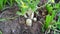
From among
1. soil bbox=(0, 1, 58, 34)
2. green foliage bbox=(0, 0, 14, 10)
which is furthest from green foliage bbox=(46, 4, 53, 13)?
green foliage bbox=(0, 0, 14, 10)

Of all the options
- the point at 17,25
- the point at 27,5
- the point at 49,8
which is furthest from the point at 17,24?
the point at 49,8

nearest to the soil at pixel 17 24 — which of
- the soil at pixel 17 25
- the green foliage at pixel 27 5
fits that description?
the soil at pixel 17 25

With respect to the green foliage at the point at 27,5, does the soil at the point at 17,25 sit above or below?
below

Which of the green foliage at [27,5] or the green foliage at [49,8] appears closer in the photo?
the green foliage at [27,5]

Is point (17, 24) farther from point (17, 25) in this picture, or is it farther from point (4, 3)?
point (4, 3)

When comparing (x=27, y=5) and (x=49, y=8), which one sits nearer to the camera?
(x=27, y=5)

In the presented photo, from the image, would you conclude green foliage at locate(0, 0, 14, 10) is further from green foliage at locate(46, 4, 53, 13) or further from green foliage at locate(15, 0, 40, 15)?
green foliage at locate(46, 4, 53, 13)

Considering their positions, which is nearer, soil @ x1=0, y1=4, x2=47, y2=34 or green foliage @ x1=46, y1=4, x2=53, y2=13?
soil @ x1=0, y1=4, x2=47, y2=34

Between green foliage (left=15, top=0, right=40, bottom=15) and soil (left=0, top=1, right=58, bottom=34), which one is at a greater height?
green foliage (left=15, top=0, right=40, bottom=15)

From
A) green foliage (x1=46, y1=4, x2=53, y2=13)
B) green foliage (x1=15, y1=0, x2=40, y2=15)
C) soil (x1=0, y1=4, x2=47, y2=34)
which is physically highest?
green foliage (x1=15, y1=0, x2=40, y2=15)

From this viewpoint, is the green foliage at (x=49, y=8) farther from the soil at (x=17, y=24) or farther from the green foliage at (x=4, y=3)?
the green foliage at (x=4, y=3)

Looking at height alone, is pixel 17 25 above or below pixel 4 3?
below

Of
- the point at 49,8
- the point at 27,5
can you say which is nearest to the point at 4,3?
the point at 27,5
